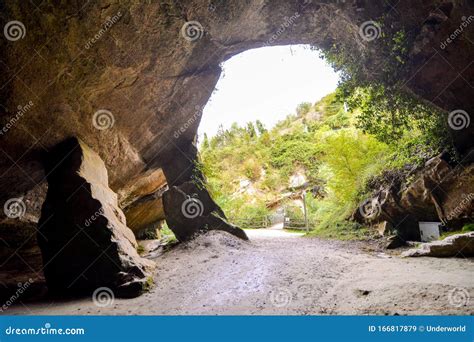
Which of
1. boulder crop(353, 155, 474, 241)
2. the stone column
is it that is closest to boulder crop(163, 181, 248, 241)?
the stone column

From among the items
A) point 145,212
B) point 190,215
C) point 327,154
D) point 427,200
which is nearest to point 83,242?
point 190,215

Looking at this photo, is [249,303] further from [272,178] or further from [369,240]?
[272,178]

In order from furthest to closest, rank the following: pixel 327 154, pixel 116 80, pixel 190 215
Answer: pixel 327 154 → pixel 190 215 → pixel 116 80

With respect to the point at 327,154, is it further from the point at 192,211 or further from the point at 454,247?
the point at 454,247

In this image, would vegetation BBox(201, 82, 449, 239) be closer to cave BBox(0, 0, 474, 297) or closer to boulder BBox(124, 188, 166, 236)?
cave BBox(0, 0, 474, 297)

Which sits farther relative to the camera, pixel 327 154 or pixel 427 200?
pixel 327 154

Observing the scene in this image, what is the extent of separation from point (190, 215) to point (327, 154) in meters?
7.97

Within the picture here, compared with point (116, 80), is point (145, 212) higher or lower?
lower

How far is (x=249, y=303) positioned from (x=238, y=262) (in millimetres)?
3164

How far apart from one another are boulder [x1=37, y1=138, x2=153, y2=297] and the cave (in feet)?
0.07

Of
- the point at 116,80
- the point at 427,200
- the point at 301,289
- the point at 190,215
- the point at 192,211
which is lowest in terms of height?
the point at 301,289

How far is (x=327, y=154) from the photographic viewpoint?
15062mm

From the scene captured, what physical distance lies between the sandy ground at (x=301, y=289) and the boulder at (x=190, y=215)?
3.48 meters

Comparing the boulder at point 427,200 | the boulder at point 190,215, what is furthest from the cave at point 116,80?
the boulder at point 190,215
